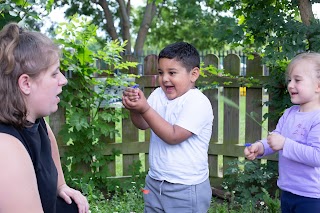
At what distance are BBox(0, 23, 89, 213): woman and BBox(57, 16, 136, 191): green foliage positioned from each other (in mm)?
2301

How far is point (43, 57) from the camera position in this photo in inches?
64.8

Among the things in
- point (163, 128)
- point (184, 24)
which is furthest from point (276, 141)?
point (184, 24)

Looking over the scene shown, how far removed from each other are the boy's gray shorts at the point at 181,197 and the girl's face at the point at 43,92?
0.99 metres

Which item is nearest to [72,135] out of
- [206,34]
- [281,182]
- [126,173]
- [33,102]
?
[126,173]

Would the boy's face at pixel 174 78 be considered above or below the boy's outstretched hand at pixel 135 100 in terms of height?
above

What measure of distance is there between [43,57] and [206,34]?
17.4 m

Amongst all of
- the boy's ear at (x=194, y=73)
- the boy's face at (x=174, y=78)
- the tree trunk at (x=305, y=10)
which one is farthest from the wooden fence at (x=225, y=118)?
the boy's face at (x=174, y=78)

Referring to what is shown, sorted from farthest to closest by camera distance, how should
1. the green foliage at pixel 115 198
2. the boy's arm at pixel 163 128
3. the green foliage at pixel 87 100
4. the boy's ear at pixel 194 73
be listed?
the green foliage at pixel 87 100 < the green foliage at pixel 115 198 < the boy's ear at pixel 194 73 < the boy's arm at pixel 163 128

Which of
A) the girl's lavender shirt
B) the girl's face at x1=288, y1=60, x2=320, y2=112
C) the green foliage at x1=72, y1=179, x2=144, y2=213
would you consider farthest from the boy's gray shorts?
the green foliage at x1=72, y1=179, x2=144, y2=213

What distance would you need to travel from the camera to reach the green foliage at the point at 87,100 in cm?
405

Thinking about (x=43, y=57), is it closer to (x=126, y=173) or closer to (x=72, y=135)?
(x=72, y=135)

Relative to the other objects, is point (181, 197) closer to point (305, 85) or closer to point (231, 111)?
point (305, 85)

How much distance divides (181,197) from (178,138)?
334mm

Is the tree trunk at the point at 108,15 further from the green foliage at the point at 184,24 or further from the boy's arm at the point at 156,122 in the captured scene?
the boy's arm at the point at 156,122
